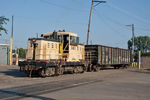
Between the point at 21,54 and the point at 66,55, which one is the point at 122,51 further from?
the point at 21,54

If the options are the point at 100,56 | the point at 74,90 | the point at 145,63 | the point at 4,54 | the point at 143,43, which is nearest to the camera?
the point at 74,90

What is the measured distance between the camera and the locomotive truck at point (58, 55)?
15.8m

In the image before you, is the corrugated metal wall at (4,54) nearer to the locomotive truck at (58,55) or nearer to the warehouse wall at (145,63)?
the locomotive truck at (58,55)

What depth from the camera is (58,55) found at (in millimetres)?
17281

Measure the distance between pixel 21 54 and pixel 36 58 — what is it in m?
87.5

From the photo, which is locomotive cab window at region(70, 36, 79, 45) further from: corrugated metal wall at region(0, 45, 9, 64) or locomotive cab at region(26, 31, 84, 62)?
corrugated metal wall at region(0, 45, 9, 64)

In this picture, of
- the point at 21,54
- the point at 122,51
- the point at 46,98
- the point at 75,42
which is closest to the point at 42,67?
the point at 75,42

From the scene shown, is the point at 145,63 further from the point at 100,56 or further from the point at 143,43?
the point at 143,43

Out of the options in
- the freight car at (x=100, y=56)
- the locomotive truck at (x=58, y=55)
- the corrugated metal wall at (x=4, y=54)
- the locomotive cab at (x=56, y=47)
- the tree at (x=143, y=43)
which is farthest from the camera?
the tree at (x=143, y=43)

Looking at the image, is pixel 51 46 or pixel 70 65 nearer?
pixel 51 46

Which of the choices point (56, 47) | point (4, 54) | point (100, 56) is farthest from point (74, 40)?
point (4, 54)

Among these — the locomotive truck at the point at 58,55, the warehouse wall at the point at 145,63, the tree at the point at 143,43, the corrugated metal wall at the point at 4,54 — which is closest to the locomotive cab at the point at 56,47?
the locomotive truck at the point at 58,55

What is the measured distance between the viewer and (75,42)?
19000 mm

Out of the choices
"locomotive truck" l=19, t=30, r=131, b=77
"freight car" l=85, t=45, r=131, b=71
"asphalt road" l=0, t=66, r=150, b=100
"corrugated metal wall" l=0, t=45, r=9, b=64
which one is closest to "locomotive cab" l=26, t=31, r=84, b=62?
"locomotive truck" l=19, t=30, r=131, b=77
